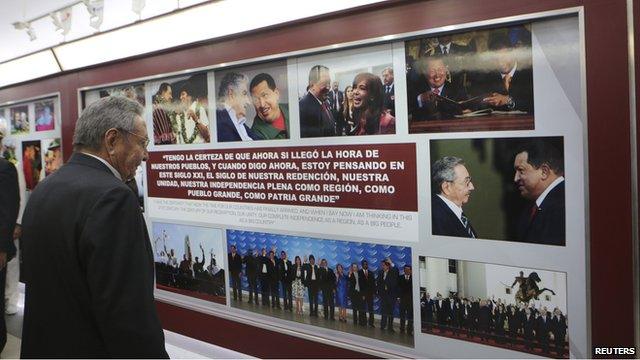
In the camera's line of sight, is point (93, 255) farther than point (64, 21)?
No

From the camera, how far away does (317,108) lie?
249cm

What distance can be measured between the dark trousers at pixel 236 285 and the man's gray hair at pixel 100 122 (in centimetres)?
160

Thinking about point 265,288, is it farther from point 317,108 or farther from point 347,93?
point 347,93

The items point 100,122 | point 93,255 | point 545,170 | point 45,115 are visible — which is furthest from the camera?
point 45,115

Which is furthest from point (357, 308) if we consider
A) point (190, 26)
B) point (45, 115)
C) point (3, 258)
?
point (45, 115)

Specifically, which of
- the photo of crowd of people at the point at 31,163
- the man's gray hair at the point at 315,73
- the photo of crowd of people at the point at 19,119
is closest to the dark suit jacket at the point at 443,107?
the man's gray hair at the point at 315,73

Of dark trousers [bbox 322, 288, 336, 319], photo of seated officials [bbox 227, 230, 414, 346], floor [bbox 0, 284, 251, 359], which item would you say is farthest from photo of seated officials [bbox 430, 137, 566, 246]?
floor [bbox 0, 284, 251, 359]

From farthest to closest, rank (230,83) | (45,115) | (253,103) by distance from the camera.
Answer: (45,115) → (230,83) → (253,103)

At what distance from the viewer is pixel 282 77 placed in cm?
262

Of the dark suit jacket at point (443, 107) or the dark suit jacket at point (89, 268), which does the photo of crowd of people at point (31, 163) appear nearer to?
the dark suit jacket at point (89, 268)

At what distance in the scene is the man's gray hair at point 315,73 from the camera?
2.47 metres

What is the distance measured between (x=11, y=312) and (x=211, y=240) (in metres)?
2.78

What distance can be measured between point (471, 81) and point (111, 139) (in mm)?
1514

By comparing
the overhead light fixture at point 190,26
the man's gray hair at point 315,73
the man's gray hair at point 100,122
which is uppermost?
the overhead light fixture at point 190,26
